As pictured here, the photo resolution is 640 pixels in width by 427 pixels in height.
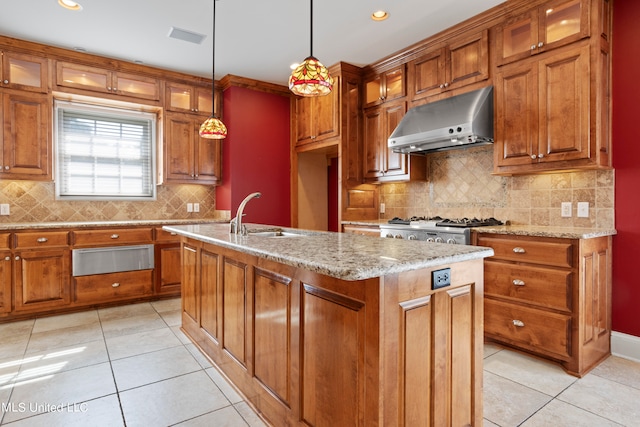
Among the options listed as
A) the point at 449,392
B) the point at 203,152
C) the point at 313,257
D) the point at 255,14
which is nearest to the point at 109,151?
the point at 203,152

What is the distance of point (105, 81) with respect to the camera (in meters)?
4.09

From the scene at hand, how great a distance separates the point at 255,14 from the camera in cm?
318

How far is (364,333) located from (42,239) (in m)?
3.70

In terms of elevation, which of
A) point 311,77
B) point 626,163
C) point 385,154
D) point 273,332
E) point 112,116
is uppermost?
point 112,116

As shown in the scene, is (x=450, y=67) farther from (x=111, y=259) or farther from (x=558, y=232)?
(x=111, y=259)

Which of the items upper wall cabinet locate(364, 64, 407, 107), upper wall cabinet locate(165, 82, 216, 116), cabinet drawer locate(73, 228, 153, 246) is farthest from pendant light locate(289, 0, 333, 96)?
upper wall cabinet locate(165, 82, 216, 116)

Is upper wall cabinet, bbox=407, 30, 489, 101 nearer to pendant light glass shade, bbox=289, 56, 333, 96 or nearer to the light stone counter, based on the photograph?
the light stone counter

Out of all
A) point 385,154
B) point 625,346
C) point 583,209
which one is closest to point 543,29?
point 583,209

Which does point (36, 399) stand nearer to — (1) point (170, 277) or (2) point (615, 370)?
(1) point (170, 277)

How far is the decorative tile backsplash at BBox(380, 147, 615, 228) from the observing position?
2777 millimetres

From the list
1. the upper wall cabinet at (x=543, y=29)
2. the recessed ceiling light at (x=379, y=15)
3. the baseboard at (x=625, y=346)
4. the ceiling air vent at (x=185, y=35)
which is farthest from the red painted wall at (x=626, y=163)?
the ceiling air vent at (x=185, y=35)

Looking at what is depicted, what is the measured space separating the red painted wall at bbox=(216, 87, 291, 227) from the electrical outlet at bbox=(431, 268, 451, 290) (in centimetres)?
364

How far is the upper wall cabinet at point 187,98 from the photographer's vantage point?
14.8 ft

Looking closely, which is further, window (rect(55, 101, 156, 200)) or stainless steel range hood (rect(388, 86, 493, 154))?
window (rect(55, 101, 156, 200))
